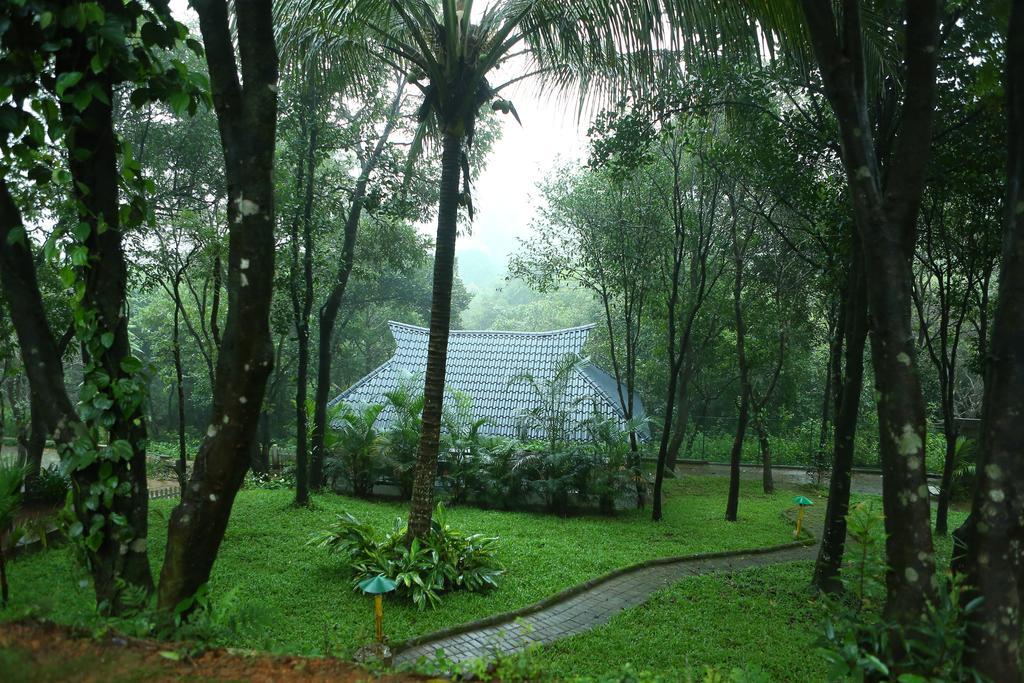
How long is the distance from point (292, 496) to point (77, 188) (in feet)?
33.1

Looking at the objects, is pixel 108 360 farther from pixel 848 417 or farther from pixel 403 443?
pixel 403 443

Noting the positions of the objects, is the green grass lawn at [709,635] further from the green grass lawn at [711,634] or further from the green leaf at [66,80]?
the green leaf at [66,80]

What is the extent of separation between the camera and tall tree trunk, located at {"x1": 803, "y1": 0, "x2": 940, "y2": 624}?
2963 millimetres

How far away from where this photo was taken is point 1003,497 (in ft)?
9.77

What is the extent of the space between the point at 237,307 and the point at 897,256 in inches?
116

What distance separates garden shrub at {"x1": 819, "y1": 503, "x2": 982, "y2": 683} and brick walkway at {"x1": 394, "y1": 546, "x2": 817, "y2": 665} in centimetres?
214

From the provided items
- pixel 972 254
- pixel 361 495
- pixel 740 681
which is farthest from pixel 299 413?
pixel 972 254

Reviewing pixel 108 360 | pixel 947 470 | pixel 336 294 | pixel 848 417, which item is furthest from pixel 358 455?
pixel 108 360

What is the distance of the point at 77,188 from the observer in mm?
2896

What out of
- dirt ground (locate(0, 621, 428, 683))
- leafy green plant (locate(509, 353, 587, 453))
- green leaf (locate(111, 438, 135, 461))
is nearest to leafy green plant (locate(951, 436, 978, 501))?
leafy green plant (locate(509, 353, 587, 453))

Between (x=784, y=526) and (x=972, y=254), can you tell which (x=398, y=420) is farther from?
(x=972, y=254)

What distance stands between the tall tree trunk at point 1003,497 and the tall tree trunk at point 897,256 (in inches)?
9.4

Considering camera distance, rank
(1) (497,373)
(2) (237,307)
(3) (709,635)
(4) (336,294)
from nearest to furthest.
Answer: (2) (237,307) < (3) (709,635) < (4) (336,294) < (1) (497,373)

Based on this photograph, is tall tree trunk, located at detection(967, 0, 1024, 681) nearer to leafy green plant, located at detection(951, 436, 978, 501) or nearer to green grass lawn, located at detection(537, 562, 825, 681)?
green grass lawn, located at detection(537, 562, 825, 681)
